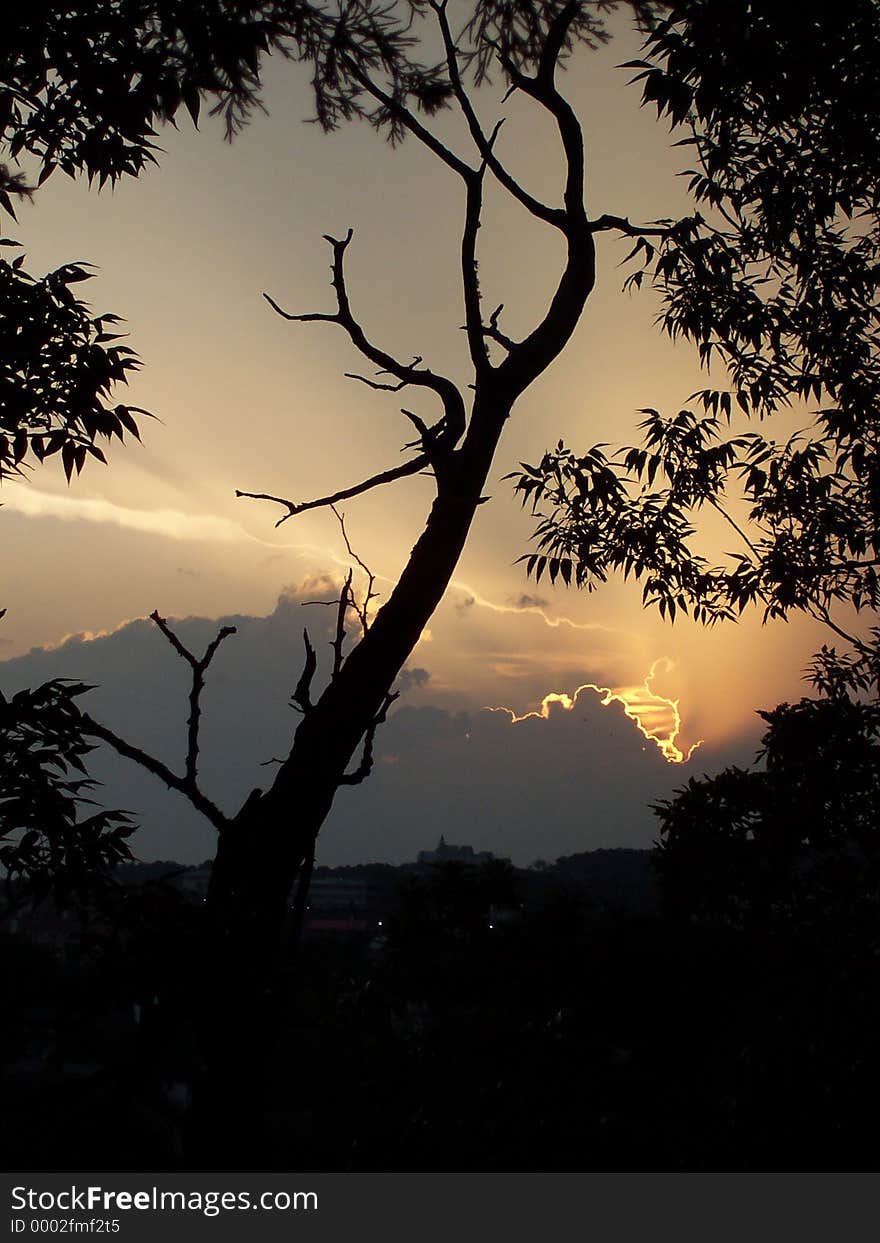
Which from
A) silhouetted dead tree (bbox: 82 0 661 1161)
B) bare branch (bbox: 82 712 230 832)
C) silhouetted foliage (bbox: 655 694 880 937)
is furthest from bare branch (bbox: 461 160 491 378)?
silhouetted foliage (bbox: 655 694 880 937)

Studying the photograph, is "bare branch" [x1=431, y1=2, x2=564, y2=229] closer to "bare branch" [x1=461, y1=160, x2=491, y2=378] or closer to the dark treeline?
"bare branch" [x1=461, y1=160, x2=491, y2=378]

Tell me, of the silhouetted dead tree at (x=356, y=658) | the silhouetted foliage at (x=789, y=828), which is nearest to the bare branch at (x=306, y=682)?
the silhouetted dead tree at (x=356, y=658)

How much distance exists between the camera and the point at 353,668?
522cm

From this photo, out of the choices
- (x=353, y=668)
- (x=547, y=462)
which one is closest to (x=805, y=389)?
(x=547, y=462)

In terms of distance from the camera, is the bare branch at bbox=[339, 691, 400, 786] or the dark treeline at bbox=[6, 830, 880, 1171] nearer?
the bare branch at bbox=[339, 691, 400, 786]

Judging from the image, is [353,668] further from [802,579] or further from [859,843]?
[859,843]

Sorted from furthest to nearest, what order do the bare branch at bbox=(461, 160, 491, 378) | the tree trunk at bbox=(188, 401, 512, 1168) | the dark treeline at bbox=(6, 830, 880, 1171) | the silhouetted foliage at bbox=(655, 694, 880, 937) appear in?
the silhouetted foliage at bbox=(655, 694, 880, 937) → the dark treeline at bbox=(6, 830, 880, 1171) → the bare branch at bbox=(461, 160, 491, 378) → the tree trunk at bbox=(188, 401, 512, 1168)

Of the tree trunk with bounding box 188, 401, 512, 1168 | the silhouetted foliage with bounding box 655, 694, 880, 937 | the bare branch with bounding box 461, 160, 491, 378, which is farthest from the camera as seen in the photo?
the silhouetted foliage with bounding box 655, 694, 880, 937

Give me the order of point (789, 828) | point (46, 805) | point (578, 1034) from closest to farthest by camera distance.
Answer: point (46, 805) < point (578, 1034) < point (789, 828)

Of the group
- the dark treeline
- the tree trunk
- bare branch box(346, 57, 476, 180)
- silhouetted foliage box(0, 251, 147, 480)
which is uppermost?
bare branch box(346, 57, 476, 180)

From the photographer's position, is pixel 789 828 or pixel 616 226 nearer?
pixel 616 226

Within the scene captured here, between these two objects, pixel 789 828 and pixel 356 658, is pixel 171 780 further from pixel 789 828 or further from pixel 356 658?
pixel 789 828

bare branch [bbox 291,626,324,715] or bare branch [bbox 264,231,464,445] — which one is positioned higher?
bare branch [bbox 264,231,464,445]

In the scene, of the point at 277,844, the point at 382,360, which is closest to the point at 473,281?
the point at 382,360
